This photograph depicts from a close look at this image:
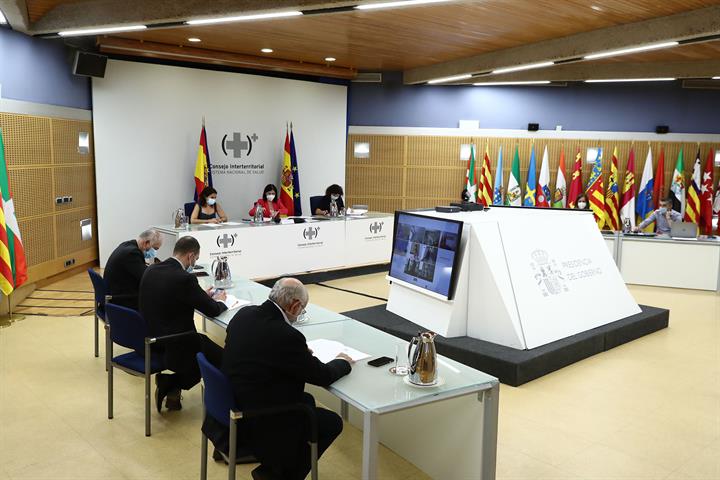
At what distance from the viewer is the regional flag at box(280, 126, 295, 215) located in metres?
10.7

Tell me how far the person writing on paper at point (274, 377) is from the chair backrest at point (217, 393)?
0.05 m

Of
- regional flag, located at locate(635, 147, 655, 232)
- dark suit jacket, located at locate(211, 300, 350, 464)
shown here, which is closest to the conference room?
dark suit jacket, located at locate(211, 300, 350, 464)

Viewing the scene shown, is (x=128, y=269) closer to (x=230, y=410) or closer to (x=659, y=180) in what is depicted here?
(x=230, y=410)

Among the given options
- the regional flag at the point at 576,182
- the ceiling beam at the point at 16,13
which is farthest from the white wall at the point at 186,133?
the regional flag at the point at 576,182

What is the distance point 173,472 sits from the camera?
138 inches

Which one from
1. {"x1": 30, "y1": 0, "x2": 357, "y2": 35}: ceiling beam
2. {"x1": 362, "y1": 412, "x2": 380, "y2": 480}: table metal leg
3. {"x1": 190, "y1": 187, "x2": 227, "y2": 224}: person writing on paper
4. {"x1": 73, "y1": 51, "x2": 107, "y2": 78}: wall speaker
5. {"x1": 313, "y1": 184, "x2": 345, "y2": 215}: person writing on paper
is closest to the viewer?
{"x1": 362, "y1": 412, "x2": 380, "y2": 480}: table metal leg

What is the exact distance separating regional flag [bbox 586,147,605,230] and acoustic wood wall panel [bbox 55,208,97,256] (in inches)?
339

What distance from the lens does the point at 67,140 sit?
8352 mm

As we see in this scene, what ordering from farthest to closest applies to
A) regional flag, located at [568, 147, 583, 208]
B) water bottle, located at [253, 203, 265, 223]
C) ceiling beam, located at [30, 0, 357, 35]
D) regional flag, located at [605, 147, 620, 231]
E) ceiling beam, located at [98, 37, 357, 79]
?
regional flag, located at [568, 147, 583, 208]
regional flag, located at [605, 147, 620, 231]
ceiling beam, located at [98, 37, 357, 79]
water bottle, located at [253, 203, 265, 223]
ceiling beam, located at [30, 0, 357, 35]

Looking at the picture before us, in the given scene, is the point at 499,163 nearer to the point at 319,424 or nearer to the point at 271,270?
the point at 271,270

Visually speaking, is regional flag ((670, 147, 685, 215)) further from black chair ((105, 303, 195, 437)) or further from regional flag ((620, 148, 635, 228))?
black chair ((105, 303, 195, 437))

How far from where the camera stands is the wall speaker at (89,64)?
8312 millimetres

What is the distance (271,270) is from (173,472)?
4736mm

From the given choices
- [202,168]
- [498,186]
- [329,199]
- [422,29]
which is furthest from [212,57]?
[498,186]
